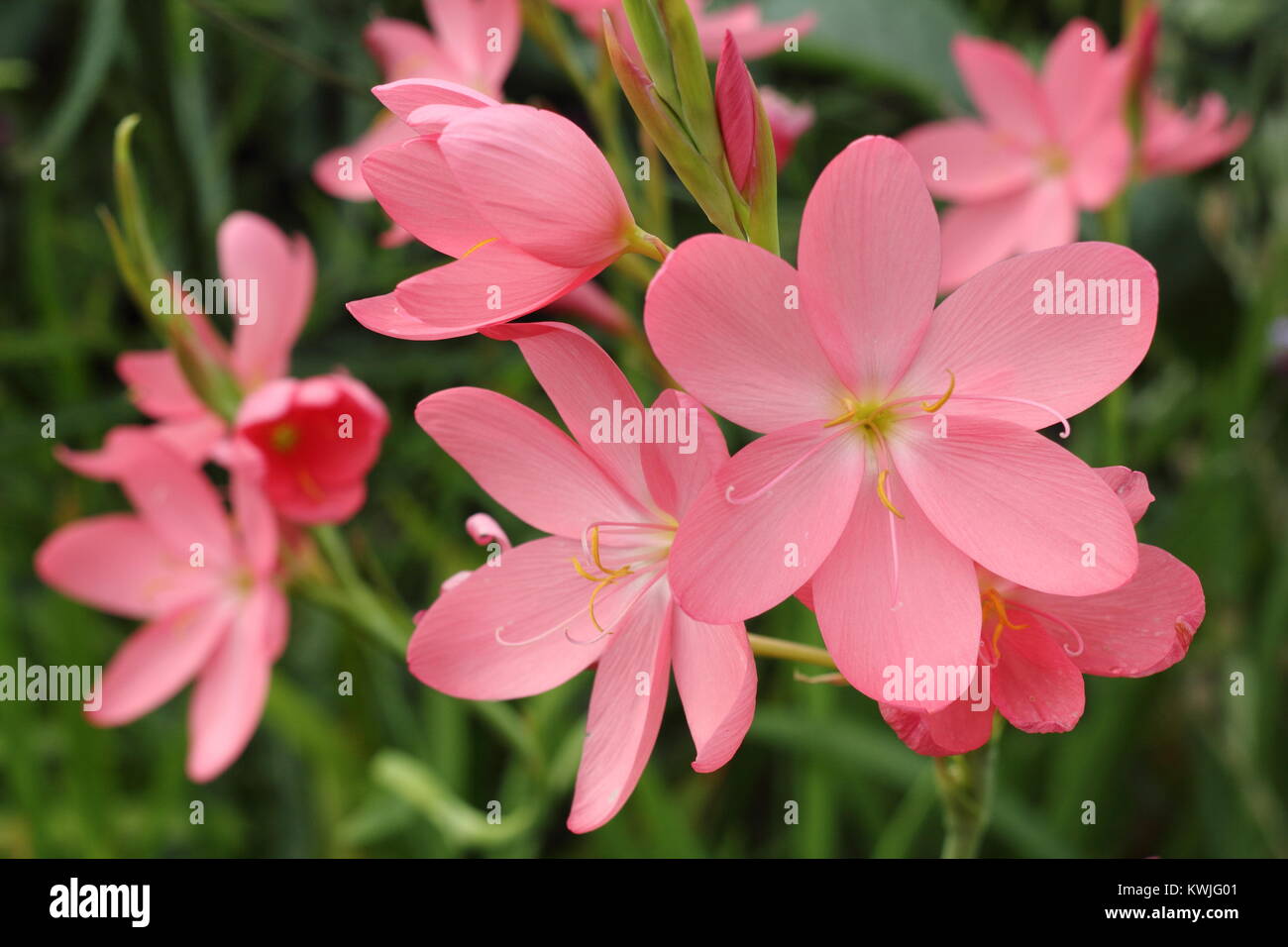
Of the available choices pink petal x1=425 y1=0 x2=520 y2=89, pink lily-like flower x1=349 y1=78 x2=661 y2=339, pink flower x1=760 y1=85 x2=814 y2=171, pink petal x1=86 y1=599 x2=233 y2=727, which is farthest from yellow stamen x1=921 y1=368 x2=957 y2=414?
pink petal x1=86 y1=599 x2=233 y2=727

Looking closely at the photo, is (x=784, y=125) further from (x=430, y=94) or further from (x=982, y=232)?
(x=430, y=94)

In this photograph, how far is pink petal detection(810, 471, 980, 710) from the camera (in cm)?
32

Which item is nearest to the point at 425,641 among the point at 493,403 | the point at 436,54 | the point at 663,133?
the point at 493,403

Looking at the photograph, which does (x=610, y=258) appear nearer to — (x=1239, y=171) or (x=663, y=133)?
(x=663, y=133)

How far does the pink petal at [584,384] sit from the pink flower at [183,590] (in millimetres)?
364

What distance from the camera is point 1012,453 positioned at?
0.34 metres

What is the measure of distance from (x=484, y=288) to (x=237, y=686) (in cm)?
47

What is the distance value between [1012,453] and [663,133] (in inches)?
6.1

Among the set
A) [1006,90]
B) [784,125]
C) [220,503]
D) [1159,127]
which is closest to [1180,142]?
[1159,127]

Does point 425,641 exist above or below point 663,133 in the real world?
below

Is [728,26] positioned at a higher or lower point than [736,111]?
higher

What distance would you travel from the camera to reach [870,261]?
342mm

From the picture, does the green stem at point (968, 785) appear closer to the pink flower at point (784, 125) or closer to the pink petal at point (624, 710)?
the pink petal at point (624, 710)

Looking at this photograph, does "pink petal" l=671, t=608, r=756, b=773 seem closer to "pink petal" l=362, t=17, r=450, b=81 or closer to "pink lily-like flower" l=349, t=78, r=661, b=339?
"pink lily-like flower" l=349, t=78, r=661, b=339
